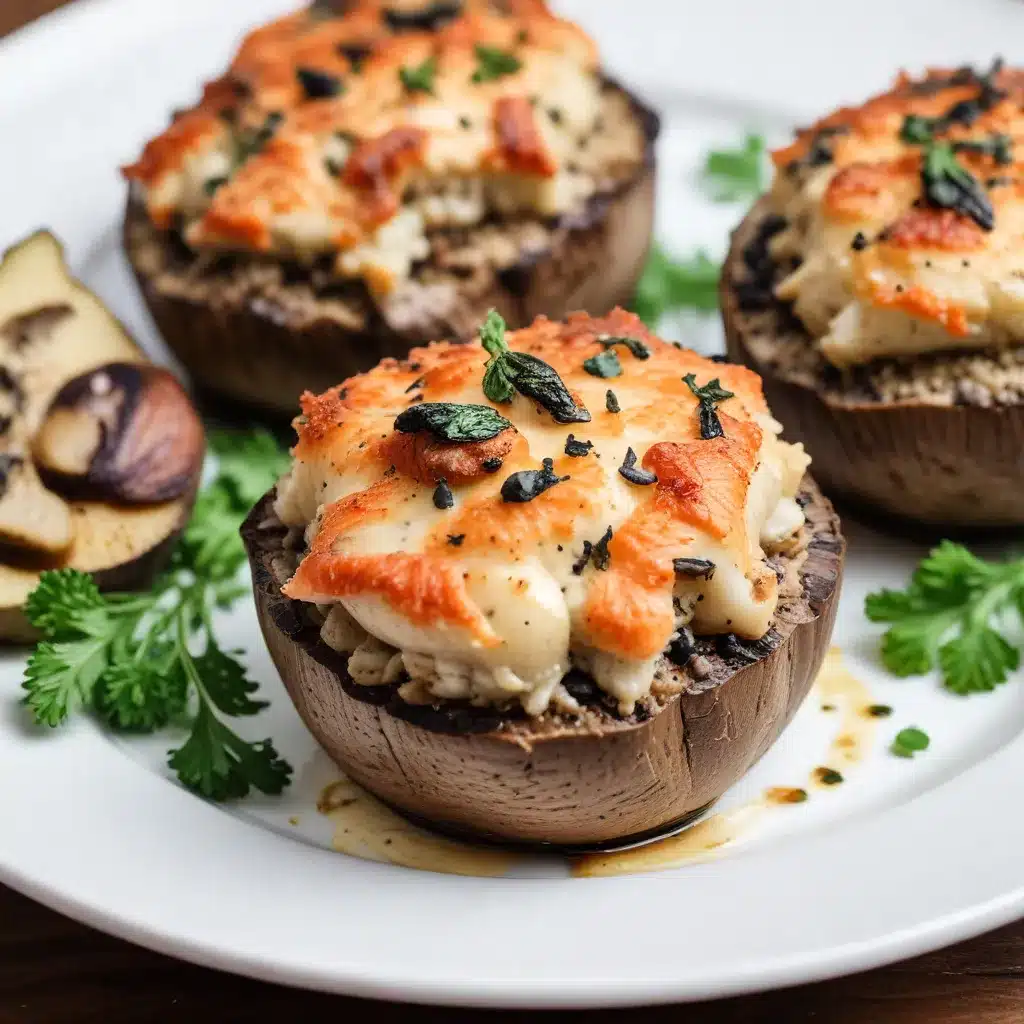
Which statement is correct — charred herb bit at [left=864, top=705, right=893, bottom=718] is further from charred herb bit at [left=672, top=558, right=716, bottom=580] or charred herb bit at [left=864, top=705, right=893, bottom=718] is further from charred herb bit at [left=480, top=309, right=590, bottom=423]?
charred herb bit at [left=480, top=309, right=590, bottom=423]

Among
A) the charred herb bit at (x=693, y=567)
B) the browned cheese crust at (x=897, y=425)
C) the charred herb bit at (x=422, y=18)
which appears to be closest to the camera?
the charred herb bit at (x=693, y=567)

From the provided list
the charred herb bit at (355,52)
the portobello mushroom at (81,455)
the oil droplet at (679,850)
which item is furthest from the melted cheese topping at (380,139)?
the oil droplet at (679,850)

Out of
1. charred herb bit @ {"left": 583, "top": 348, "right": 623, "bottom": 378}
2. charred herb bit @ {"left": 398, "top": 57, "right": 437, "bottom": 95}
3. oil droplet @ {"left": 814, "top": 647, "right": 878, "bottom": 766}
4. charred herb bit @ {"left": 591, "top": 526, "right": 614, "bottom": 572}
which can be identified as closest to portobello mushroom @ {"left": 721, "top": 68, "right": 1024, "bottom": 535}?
oil droplet @ {"left": 814, "top": 647, "right": 878, "bottom": 766}

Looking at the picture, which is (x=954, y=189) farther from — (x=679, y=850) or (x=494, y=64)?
(x=679, y=850)

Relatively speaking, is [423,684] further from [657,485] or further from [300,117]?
[300,117]

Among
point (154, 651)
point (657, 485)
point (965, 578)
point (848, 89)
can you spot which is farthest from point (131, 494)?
point (848, 89)

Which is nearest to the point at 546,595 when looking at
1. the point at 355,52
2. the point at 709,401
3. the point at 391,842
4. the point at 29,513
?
the point at 709,401

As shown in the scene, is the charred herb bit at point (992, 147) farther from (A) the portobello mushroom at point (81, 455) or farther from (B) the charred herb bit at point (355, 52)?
(A) the portobello mushroom at point (81, 455)

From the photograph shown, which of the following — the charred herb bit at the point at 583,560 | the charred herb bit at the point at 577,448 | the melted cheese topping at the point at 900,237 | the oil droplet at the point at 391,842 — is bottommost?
the oil droplet at the point at 391,842
